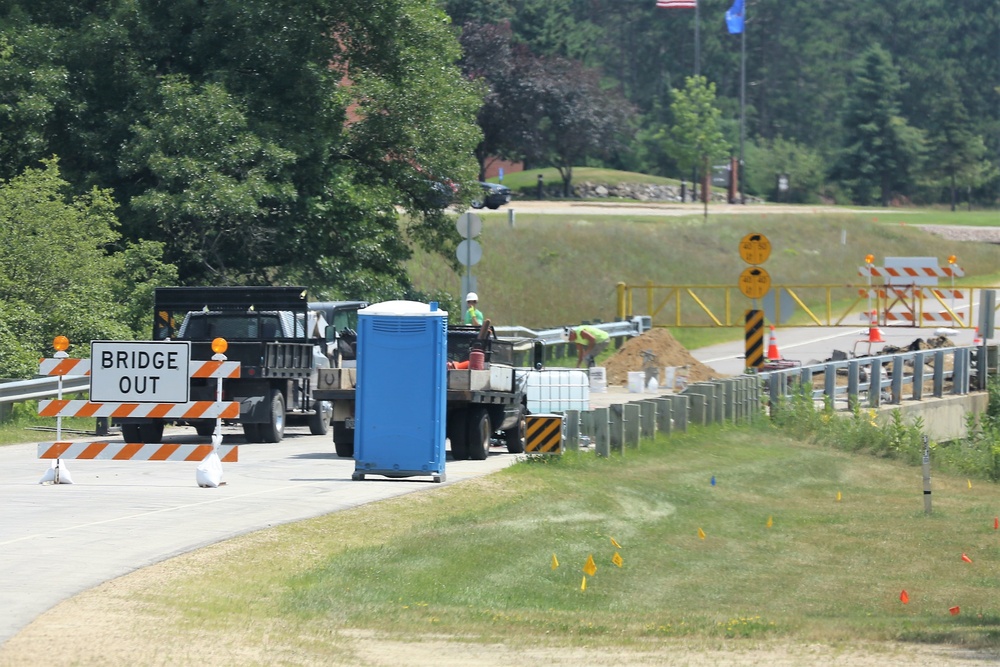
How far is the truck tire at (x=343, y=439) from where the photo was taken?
2036cm

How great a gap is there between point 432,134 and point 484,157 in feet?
144

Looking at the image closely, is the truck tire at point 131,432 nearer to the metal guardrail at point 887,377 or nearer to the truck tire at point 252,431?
the truck tire at point 252,431

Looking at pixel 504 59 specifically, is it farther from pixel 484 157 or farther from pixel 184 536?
pixel 184 536

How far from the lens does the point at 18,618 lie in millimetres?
9477

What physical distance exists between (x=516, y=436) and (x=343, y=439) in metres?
2.97

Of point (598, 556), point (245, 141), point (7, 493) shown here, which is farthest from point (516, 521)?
point (245, 141)

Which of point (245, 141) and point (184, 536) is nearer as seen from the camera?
point (184, 536)

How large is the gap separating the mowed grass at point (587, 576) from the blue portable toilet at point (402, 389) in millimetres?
775

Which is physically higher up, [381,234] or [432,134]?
[432,134]

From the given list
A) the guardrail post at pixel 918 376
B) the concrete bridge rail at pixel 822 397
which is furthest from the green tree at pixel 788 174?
the guardrail post at pixel 918 376

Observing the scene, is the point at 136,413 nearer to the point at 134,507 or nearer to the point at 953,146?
the point at 134,507

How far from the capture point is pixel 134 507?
1466 centimetres

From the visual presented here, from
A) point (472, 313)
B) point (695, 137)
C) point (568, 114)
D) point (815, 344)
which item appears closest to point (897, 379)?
point (472, 313)

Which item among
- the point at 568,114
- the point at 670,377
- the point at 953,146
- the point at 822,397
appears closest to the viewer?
the point at 822,397
